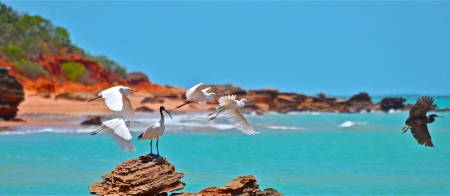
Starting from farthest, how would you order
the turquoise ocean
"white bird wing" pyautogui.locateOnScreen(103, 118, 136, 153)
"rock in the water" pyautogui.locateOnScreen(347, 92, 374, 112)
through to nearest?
1. "rock in the water" pyautogui.locateOnScreen(347, 92, 374, 112)
2. the turquoise ocean
3. "white bird wing" pyautogui.locateOnScreen(103, 118, 136, 153)

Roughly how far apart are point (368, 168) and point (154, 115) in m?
17.1

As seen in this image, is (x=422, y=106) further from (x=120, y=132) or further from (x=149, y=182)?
(x=120, y=132)

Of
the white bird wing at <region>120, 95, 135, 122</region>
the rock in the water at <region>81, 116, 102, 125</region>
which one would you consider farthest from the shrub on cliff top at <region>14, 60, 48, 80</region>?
the white bird wing at <region>120, 95, 135, 122</region>

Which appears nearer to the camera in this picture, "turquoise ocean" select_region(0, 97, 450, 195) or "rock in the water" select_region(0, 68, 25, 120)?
"turquoise ocean" select_region(0, 97, 450, 195)

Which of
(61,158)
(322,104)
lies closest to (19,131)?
(61,158)

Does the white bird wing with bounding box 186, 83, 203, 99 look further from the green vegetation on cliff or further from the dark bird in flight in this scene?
the green vegetation on cliff

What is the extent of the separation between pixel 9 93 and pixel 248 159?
8.55 meters

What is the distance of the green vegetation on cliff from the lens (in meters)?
42.9

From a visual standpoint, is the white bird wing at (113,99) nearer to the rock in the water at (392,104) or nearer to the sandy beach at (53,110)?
the sandy beach at (53,110)

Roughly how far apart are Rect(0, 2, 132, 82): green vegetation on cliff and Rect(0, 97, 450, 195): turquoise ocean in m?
14.8

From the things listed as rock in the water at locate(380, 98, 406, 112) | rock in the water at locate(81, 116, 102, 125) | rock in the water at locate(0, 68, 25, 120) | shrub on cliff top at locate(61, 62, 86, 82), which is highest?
shrub on cliff top at locate(61, 62, 86, 82)

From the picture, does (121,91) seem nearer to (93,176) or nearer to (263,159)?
(93,176)

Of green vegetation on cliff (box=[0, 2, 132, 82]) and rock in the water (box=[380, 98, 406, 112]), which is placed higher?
green vegetation on cliff (box=[0, 2, 132, 82])

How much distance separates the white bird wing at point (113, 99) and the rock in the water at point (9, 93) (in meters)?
14.3
